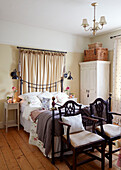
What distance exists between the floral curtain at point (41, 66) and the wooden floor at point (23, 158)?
1588mm

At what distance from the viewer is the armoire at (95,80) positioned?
197 inches

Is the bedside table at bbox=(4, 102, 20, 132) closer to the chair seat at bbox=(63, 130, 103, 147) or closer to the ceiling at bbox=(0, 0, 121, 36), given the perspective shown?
the chair seat at bbox=(63, 130, 103, 147)

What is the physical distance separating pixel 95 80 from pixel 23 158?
3213 millimetres

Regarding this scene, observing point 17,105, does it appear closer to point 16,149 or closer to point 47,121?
point 16,149

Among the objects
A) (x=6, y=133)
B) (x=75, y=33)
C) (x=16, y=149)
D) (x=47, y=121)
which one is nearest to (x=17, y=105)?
(x=6, y=133)

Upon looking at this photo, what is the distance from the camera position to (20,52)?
448 centimetres

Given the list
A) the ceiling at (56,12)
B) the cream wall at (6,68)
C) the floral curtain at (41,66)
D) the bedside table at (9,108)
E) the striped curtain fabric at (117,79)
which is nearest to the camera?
the ceiling at (56,12)

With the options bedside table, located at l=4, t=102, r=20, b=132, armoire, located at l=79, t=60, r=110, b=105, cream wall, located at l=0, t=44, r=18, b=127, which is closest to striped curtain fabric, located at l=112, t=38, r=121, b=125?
armoire, located at l=79, t=60, r=110, b=105

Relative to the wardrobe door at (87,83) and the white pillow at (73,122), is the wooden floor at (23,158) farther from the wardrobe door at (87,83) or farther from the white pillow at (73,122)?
the wardrobe door at (87,83)

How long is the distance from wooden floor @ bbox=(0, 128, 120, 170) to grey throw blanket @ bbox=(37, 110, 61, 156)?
0.24 metres

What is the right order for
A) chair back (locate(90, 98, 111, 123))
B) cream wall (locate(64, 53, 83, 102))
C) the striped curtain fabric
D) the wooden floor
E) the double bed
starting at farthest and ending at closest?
cream wall (locate(64, 53, 83, 102)) → the striped curtain fabric → chair back (locate(90, 98, 111, 123)) → the double bed → the wooden floor

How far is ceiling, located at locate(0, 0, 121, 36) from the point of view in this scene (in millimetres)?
3260

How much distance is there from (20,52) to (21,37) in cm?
45

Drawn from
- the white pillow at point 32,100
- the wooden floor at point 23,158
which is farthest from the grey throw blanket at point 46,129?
the white pillow at point 32,100
